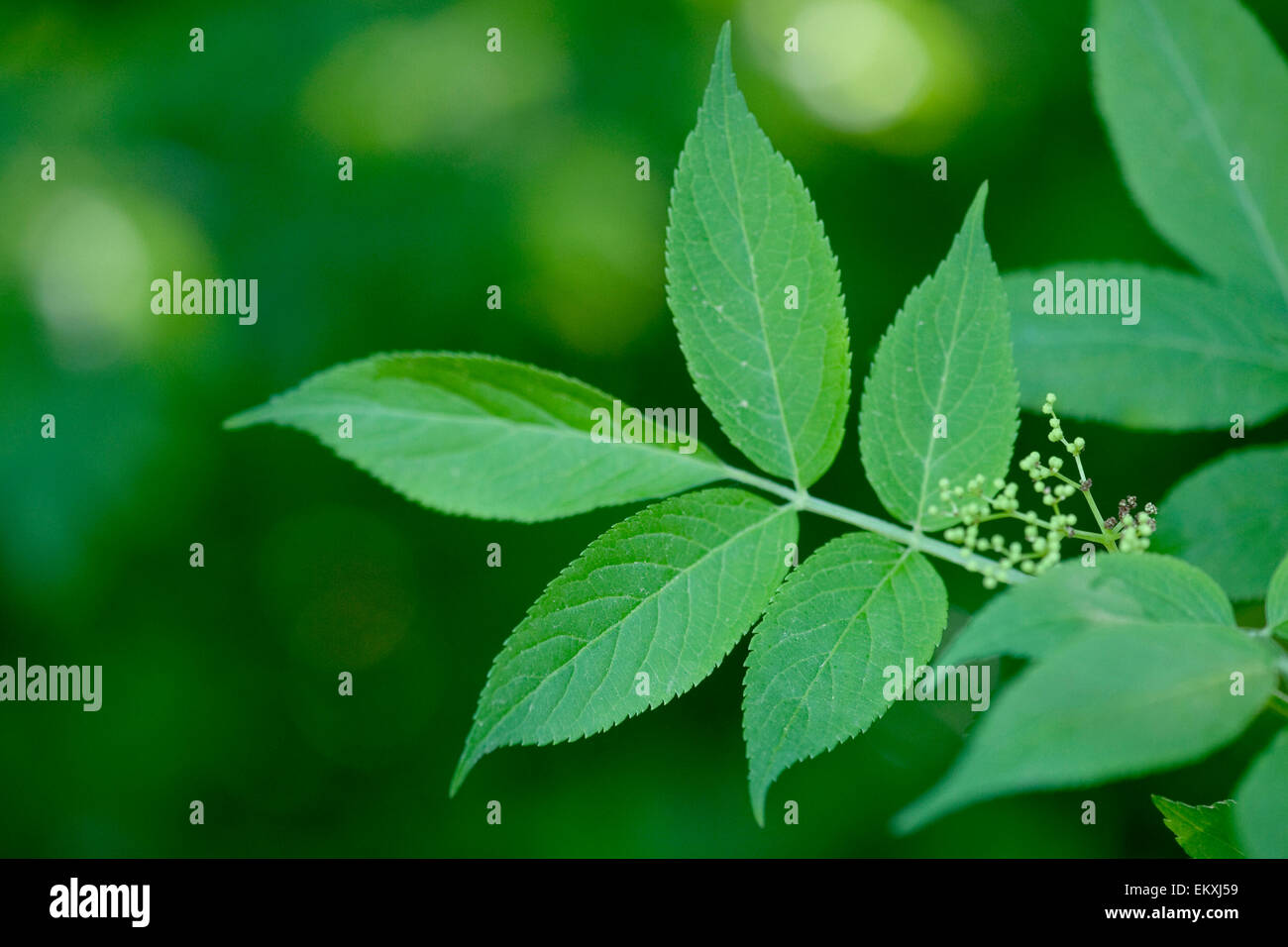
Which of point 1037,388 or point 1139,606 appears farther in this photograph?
point 1037,388

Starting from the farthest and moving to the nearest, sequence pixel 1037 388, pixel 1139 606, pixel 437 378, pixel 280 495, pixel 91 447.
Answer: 1. pixel 280 495
2. pixel 91 447
3. pixel 1037 388
4. pixel 437 378
5. pixel 1139 606

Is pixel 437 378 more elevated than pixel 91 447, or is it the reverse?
pixel 91 447

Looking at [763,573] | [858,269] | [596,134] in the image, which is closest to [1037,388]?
[763,573]

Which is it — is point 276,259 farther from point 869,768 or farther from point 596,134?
point 869,768

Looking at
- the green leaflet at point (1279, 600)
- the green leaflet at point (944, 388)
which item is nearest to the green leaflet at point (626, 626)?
the green leaflet at point (944, 388)

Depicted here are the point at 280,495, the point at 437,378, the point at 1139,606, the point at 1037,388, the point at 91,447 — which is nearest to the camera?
the point at 1139,606

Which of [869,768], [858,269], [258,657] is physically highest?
[858,269]
